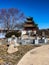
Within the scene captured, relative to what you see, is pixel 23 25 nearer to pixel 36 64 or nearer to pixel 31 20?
pixel 31 20

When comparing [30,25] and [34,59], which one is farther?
[30,25]

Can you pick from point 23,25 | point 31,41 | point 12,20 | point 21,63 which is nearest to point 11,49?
point 21,63

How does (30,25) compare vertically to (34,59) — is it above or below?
above

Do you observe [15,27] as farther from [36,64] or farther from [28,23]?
[36,64]

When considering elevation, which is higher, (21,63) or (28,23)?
(28,23)

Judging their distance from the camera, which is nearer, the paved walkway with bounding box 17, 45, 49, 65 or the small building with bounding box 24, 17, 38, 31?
the paved walkway with bounding box 17, 45, 49, 65

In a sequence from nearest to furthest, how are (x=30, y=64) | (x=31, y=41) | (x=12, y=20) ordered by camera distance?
(x=30, y=64) → (x=31, y=41) → (x=12, y=20)

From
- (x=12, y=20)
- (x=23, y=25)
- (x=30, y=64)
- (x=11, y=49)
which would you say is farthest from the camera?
(x=23, y=25)

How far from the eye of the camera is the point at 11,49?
16578 mm

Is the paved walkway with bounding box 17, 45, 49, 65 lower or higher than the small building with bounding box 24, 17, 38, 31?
lower

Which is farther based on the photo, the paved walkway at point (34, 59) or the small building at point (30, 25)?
the small building at point (30, 25)

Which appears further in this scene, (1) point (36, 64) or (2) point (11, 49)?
(2) point (11, 49)

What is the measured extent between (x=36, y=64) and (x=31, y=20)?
48.8 meters

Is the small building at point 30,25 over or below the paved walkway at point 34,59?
over
